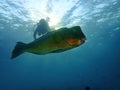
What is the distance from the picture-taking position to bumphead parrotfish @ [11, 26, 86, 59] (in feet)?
2.30

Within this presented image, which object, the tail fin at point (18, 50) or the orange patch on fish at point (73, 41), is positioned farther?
the tail fin at point (18, 50)

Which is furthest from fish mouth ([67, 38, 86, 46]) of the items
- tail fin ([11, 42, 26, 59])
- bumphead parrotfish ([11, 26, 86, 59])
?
tail fin ([11, 42, 26, 59])

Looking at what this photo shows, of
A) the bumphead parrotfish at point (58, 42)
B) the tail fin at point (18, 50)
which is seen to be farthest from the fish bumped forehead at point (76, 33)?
the tail fin at point (18, 50)

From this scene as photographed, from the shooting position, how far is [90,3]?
26219 mm

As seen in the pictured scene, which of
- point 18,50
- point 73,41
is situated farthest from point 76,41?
point 18,50

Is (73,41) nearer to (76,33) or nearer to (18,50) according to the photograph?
(76,33)

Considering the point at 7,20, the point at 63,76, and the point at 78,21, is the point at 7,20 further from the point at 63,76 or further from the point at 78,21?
the point at 63,76

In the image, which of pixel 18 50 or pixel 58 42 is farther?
pixel 18 50

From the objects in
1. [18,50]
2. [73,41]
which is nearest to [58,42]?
[73,41]

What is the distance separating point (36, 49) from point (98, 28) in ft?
131

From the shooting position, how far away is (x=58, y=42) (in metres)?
0.73

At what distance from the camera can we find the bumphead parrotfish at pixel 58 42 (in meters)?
0.70

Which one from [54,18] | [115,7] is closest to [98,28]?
[115,7]

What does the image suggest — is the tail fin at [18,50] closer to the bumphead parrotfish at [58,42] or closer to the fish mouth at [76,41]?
the bumphead parrotfish at [58,42]
